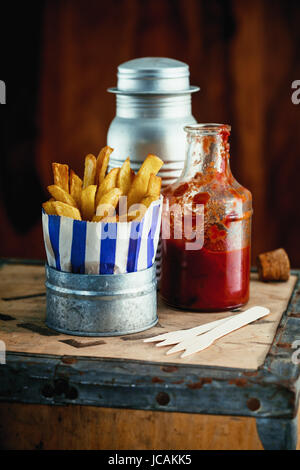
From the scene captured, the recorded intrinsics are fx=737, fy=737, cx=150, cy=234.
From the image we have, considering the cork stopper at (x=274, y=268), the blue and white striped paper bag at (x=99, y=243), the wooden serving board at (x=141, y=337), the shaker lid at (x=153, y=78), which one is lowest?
the wooden serving board at (x=141, y=337)

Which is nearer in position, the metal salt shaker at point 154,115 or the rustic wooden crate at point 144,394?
the rustic wooden crate at point 144,394

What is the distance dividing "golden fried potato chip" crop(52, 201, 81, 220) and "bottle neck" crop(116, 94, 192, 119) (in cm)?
44

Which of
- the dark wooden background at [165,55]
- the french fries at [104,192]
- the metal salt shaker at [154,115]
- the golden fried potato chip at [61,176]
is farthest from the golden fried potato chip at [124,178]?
the dark wooden background at [165,55]

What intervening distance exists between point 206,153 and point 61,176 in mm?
344

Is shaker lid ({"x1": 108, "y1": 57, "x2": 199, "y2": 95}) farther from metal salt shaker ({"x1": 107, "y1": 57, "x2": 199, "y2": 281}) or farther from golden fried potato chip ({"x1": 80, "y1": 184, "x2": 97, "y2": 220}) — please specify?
golden fried potato chip ({"x1": 80, "y1": 184, "x2": 97, "y2": 220})

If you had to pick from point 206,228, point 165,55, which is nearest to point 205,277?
point 206,228

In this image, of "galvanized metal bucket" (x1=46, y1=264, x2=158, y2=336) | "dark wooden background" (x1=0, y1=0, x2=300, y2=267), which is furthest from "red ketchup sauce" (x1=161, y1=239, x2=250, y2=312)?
"dark wooden background" (x1=0, y1=0, x2=300, y2=267)

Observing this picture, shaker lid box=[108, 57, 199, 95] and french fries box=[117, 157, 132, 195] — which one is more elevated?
shaker lid box=[108, 57, 199, 95]

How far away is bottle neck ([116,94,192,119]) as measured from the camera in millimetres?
1839

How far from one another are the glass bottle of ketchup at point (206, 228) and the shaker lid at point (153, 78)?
193 mm

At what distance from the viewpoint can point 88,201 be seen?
1.54 metres

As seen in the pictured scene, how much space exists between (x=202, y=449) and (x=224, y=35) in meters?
1.70

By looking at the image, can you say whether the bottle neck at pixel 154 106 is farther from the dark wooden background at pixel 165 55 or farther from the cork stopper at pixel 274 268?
the dark wooden background at pixel 165 55

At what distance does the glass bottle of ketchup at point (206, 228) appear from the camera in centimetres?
167
